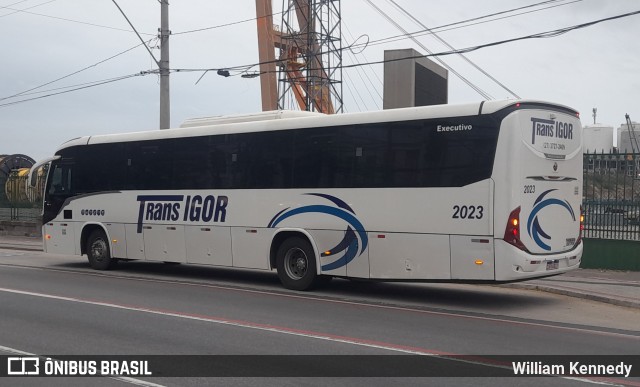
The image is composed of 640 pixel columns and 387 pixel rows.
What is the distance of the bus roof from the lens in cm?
1255

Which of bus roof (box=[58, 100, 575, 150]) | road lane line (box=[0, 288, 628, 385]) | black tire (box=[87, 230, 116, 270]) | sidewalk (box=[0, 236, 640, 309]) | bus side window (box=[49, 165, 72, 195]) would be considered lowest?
sidewalk (box=[0, 236, 640, 309])

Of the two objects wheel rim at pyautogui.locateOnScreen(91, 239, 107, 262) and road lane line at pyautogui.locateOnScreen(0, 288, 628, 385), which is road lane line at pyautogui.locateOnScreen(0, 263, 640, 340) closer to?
wheel rim at pyautogui.locateOnScreen(91, 239, 107, 262)

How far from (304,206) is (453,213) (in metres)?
3.38

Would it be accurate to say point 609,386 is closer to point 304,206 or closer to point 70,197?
point 304,206

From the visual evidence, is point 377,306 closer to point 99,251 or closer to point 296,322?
point 296,322

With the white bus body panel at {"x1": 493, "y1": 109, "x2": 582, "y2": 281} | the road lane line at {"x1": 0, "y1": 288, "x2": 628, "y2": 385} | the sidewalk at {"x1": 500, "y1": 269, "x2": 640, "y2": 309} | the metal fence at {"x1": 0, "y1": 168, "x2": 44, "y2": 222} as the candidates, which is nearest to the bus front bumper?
the white bus body panel at {"x1": 493, "y1": 109, "x2": 582, "y2": 281}

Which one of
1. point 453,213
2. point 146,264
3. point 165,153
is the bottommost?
point 146,264

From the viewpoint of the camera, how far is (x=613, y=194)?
A: 17.7 metres

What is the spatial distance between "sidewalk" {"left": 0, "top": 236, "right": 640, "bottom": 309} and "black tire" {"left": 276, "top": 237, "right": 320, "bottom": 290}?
441cm

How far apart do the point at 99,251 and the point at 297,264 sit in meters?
6.63

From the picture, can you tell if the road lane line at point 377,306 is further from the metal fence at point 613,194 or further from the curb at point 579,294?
the metal fence at point 613,194

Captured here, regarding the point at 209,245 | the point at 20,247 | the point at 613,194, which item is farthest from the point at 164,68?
the point at 613,194

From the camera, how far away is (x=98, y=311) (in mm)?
12109

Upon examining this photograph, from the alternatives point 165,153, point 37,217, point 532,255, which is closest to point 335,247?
point 532,255
